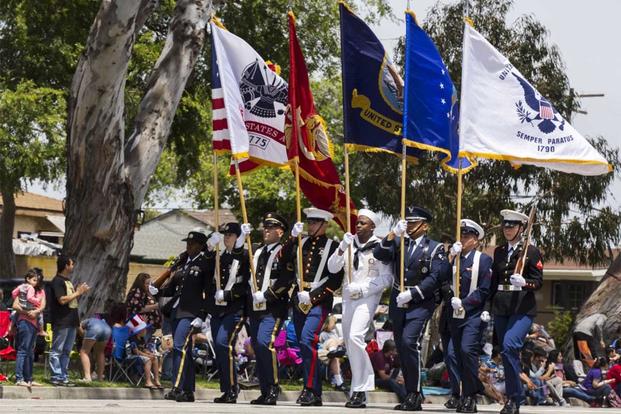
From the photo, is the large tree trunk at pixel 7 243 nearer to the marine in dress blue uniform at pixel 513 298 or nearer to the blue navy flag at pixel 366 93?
the blue navy flag at pixel 366 93

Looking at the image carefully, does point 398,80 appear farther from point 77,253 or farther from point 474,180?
point 474,180

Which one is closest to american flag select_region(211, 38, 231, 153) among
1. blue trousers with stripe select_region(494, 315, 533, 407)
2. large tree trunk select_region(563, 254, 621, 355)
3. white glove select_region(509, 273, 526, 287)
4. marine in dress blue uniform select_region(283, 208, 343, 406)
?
marine in dress blue uniform select_region(283, 208, 343, 406)

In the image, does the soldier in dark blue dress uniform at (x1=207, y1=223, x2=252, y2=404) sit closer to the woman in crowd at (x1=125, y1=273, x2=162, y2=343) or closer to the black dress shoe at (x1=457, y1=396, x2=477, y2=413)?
the black dress shoe at (x1=457, y1=396, x2=477, y2=413)

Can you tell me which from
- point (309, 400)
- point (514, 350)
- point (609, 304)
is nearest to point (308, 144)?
point (309, 400)

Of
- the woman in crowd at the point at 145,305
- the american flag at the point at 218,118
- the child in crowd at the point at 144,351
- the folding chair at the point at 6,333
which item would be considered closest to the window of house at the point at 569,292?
the woman in crowd at the point at 145,305

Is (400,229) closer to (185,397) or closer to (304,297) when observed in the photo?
(304,297)

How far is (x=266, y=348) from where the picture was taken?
14797 millimetres

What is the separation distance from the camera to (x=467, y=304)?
1441 centimetres

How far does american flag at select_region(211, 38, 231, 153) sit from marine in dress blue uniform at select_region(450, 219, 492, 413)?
318 centimetres

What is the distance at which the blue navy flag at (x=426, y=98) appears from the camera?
14.9 metres

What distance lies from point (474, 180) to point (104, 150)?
528 inches

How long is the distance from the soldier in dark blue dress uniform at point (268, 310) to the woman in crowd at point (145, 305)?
3983 mm

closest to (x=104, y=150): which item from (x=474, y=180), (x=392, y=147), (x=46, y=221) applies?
(x=392, y=147)

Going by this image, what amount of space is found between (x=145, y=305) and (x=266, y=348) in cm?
440
